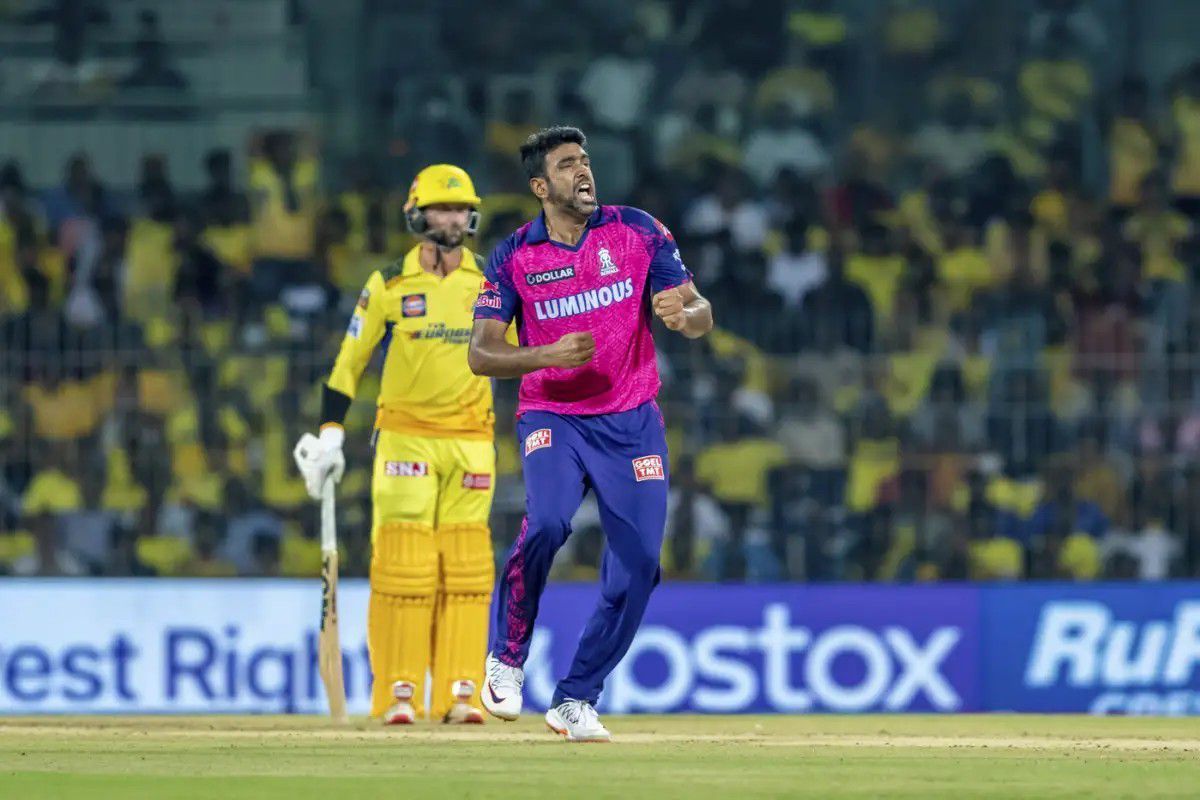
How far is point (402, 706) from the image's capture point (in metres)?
10.5

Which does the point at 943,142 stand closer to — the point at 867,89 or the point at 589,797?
the point at 867,89

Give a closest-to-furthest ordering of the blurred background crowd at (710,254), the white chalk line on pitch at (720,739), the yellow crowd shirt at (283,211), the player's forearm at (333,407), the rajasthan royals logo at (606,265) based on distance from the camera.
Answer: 1. the rajasthan royals logo at (606,265)
2. the white chalk line on pitch at (720,739)
3. the player's forearm at (333,407)
4. the blurred background crowd at (710,254)
5. the yellow crowd shirt at (283,211)

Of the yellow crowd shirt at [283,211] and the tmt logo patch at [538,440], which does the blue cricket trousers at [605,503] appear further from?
the yellow crowd shirt at [283,211]

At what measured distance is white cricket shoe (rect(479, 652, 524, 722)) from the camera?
8992 mm

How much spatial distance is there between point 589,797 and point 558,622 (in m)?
6.50

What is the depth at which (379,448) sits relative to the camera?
424 inches

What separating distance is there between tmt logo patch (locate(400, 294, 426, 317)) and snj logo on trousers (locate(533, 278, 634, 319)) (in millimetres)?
1769

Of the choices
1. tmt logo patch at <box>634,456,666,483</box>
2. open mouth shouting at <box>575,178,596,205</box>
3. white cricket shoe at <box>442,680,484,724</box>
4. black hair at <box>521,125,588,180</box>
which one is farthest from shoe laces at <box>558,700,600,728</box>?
black hair at <box>521,125,588,180</box>

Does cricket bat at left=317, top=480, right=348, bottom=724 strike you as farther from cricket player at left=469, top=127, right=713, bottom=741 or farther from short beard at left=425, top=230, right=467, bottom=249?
cricket player at left=469, top=127, right=713, bottom=741

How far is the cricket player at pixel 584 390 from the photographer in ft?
28.9

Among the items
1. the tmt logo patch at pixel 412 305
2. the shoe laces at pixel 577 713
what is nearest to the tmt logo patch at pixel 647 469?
the shoe laces at pixel 577 713

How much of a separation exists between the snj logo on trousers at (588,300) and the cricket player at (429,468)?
5.66 feet

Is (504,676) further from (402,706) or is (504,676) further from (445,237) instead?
(445,237)

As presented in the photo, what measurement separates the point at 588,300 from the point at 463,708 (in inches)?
97.5
